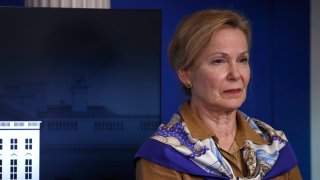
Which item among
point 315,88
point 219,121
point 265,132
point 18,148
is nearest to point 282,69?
point 315,88

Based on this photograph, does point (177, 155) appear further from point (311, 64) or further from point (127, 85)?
point (311, 64)

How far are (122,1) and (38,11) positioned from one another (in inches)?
40.5

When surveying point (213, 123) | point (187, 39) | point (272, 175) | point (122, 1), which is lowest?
point (272, 175)

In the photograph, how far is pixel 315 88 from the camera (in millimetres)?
3348

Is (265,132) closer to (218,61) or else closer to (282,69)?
(218,61)

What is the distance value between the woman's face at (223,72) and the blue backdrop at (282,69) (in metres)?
1.50

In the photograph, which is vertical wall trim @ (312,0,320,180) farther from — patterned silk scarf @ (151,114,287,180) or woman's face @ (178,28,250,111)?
woman's face @ (178,28,250,111)

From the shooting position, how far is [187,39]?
1.82m

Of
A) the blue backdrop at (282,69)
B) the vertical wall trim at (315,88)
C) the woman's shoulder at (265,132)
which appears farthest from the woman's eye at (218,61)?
the vertical wall trim at (315,88)

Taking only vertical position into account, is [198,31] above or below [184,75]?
above

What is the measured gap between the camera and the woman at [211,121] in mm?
1798

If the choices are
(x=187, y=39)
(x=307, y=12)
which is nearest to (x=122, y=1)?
(x=307, y=12)

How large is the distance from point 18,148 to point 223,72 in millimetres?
785

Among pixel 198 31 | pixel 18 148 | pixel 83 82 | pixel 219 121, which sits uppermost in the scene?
pixel 198 31
